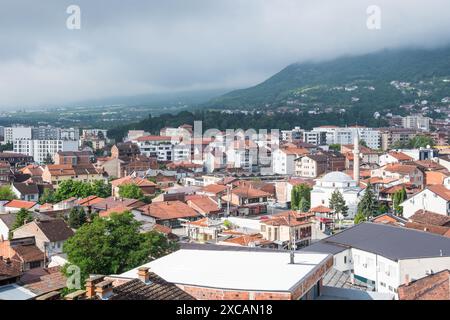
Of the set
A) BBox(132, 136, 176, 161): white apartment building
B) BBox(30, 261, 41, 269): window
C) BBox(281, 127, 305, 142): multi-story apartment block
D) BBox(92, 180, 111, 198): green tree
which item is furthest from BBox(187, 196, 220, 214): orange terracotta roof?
BBox(281, 127, 305, 142): multi-story apartment block

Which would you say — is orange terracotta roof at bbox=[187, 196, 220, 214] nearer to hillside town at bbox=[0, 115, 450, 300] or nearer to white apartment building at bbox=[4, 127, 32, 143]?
hillside town at bbox=[0, 115, 450, 300]

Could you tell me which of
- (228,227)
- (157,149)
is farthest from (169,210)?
(157,149)

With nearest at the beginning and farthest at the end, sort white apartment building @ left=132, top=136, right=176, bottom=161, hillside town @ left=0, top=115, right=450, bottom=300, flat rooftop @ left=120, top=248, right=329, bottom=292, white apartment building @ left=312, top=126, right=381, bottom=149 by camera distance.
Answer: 1. flat rooftop @ left=120, top=248, right=329, bottom=292
2. hillside town @ left=0, top=115, right=450, bottom=300
3. white apartment building @ left=132, top=136, right=176, bottom=161
4. white apartment building @ left=312, top=126, right=381, bottom=149

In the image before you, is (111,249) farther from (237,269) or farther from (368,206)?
(368,206)

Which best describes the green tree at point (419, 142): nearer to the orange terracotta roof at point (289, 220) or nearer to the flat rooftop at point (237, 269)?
the orange terracotta roof at point (289, 220)

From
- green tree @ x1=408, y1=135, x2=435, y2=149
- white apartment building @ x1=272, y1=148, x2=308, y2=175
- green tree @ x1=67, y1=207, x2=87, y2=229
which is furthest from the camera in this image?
green tree @ x1=408, y1=135, x2=435, y2=149
